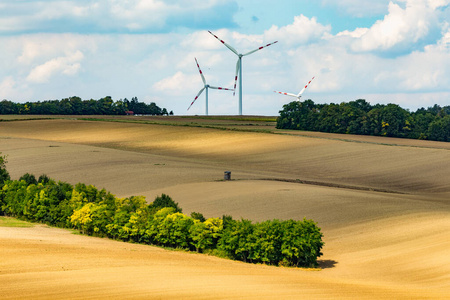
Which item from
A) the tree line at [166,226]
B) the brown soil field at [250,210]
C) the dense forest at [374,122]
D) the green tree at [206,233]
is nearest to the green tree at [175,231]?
the tree line at [166,226]

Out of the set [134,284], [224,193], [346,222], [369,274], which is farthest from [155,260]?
[224,193]

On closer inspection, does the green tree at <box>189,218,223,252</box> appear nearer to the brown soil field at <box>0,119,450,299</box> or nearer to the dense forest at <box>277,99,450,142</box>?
the brown soil field at <box>0,119,450,299</box>

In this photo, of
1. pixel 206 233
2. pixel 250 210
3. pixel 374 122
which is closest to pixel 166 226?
pixel 206 233

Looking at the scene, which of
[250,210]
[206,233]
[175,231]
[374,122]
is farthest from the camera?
[374,122]

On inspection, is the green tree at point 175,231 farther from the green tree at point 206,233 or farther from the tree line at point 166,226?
the green tree at point 206,233

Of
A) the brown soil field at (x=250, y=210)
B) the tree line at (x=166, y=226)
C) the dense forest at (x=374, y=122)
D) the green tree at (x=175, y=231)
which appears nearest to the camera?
the brown soil field at (x=250, y=210)

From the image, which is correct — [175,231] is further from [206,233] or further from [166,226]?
[206,233]

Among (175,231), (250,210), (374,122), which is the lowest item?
(250,210)
